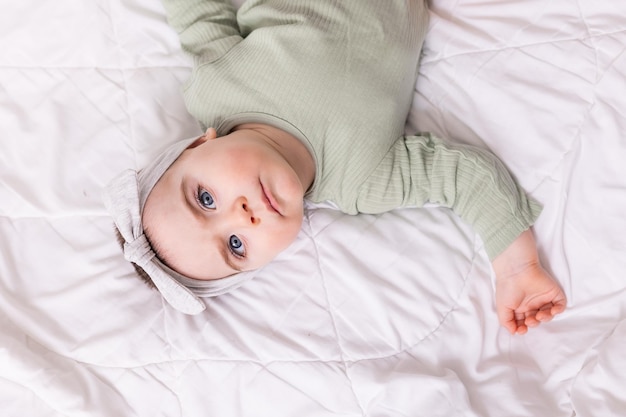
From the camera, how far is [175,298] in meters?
1.18

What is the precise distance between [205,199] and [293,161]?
19 centimetres

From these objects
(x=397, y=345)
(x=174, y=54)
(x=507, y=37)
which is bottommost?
(x=397, y=345)

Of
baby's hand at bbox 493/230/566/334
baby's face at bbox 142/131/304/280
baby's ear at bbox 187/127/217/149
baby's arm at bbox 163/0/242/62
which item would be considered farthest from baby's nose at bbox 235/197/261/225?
baby's hand at bbox 493/230/566/334

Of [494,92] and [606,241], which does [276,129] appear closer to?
[494,92]

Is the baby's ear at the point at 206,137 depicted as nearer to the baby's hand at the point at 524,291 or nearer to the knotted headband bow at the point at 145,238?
the knotted headband bow at the point at 145,238

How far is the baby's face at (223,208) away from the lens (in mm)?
1149

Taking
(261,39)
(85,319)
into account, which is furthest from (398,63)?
(85,319)

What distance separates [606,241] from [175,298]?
773mm

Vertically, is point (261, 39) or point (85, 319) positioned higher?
point (261, 39)

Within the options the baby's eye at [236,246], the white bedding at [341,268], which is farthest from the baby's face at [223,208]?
the white bedding at [341,268]

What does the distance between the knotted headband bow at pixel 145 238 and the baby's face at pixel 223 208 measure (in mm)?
17

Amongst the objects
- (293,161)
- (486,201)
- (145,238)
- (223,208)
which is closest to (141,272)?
(145,238)

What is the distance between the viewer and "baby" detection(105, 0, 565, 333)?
116 cm

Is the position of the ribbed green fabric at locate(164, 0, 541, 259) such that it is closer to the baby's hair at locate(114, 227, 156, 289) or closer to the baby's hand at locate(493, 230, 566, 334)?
the baby's hand at locate(493, 230, 566, 334)
